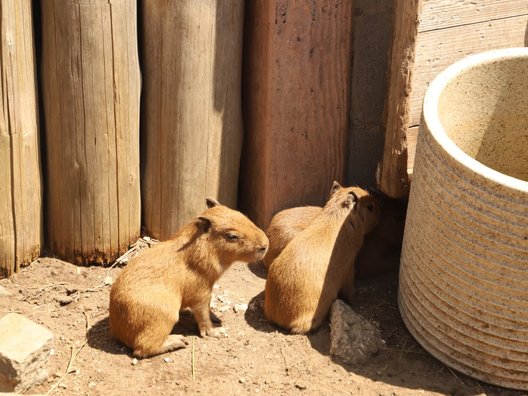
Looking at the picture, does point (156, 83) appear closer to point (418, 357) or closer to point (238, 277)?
point (238, 277)

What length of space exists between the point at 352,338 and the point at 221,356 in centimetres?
77

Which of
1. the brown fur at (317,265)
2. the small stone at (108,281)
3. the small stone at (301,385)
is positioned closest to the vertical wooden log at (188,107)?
the small stone at (108,281)

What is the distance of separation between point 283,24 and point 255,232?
1.27 metres

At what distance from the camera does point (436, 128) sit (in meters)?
4.91

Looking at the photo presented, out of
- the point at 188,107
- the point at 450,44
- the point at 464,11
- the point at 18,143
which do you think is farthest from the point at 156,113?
the point at 464,11

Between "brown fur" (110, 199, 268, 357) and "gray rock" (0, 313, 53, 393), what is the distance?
449 millimetres

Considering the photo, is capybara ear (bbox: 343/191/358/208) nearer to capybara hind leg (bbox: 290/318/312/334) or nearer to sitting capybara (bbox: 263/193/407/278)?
sitting capybara (bbox: 263/193/407/278)

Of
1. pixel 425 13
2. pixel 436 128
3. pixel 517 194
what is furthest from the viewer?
pixel 425 13

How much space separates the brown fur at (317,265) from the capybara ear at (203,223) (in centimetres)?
48

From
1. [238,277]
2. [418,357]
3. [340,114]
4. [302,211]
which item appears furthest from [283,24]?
[418,357]

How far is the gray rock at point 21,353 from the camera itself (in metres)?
4.86

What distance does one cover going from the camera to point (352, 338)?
211 inches

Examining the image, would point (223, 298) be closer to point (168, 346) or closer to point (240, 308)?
point (240, 308)

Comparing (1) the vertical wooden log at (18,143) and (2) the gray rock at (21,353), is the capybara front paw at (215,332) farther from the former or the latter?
(1) the vertical wooden log at (18,143)
